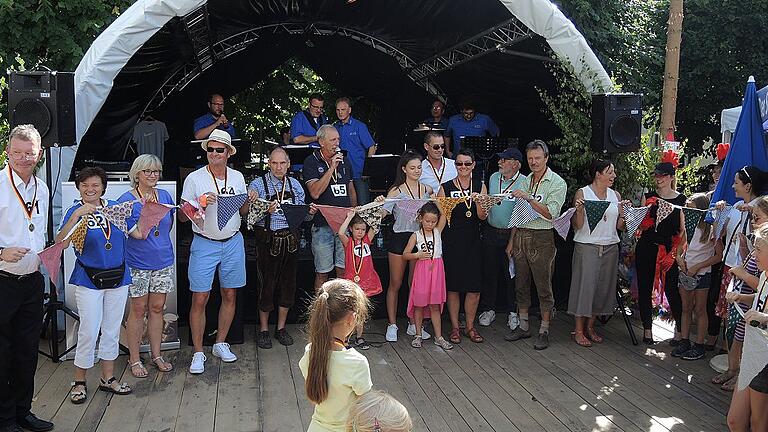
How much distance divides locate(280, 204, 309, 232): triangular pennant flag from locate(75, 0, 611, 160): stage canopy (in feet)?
6.30

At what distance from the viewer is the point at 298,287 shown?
655 cm

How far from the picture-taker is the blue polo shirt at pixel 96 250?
4.55 meters

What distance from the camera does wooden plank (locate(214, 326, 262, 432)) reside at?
4383mm

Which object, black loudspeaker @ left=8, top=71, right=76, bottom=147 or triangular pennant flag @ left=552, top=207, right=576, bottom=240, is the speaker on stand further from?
triangular pennant flag @ left=552, top=207, right=576, bottom=240

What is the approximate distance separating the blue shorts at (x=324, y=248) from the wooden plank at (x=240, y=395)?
901mm

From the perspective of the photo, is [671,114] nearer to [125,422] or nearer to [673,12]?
[673,12]

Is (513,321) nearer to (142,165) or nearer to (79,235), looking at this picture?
(142,165)

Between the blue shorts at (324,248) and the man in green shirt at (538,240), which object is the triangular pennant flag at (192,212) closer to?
the blue shorts at (324,248)

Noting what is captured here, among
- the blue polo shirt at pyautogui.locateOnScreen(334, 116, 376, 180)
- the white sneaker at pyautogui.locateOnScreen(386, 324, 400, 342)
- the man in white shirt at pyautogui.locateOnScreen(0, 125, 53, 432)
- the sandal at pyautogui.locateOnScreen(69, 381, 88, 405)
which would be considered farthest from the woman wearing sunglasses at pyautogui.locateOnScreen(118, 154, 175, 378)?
the blue polo shirt at pyautogui.locateOnScreen(334, 116, 376, 180)

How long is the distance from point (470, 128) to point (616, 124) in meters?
3.19

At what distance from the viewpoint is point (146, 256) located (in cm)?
500

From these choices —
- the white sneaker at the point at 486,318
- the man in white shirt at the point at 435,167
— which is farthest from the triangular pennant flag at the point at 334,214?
the white sneaker at the point at 486,318

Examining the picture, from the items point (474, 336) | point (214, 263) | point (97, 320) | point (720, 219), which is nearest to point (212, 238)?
point (214, 263)

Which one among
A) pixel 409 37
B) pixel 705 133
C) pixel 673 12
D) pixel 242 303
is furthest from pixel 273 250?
pixel 705 133
